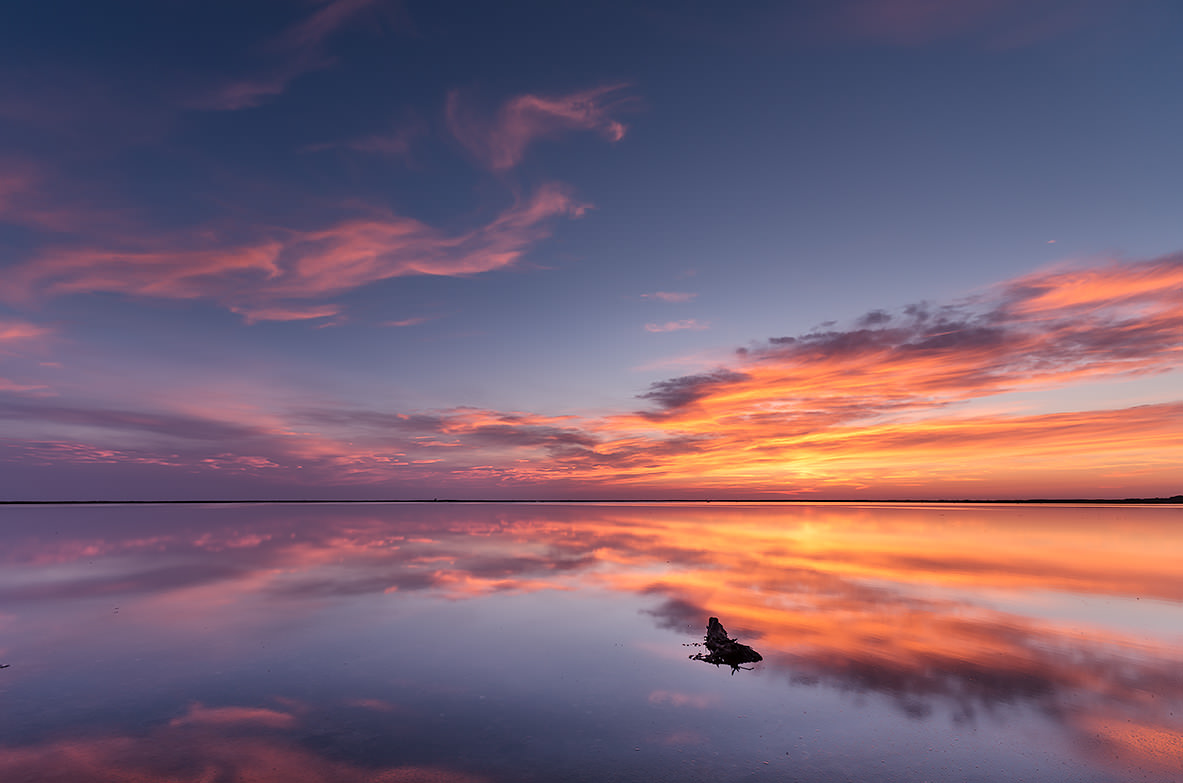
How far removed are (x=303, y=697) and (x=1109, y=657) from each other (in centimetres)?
2259

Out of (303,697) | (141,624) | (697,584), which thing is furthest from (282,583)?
(697,584)

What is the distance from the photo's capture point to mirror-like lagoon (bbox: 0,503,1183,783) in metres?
10.4

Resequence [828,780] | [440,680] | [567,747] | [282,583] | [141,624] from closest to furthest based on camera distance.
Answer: [828,780] → [567,747] → [440,680] → [141,624] → [282,583]

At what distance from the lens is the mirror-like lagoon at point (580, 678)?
408 inches

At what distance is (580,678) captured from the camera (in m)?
15.2

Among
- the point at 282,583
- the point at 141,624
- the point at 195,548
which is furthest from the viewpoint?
the point at 195,548

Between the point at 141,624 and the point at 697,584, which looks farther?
the point at 697,584

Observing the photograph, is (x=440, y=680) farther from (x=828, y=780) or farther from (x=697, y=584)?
(x=697, y=584)

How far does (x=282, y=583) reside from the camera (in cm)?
2945

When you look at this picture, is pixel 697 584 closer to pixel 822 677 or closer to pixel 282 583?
pixel 822 677

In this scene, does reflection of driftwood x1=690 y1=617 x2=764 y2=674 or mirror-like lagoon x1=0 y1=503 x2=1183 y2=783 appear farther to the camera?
reflection of driftwood x1=690 y1=617 x2=764 y2=674

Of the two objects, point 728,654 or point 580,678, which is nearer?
point 580,678

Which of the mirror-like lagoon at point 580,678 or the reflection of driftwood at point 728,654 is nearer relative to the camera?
the mirror-like lagoon at point 580,678

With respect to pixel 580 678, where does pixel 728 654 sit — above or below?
above
